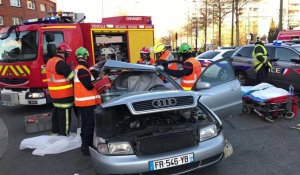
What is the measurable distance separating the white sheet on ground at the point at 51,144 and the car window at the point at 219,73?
264cm

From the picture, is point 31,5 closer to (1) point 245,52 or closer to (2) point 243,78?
(1) point 245,52

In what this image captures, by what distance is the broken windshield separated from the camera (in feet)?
29.0

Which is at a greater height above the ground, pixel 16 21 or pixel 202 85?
pixel 16 21

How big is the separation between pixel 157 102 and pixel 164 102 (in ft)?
0.30

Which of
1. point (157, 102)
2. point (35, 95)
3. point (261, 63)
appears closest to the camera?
point (157, 102)

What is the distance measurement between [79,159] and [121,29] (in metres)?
6.31

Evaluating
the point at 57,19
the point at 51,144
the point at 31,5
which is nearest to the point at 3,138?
the point at 51,144

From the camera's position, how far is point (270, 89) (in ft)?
24.4

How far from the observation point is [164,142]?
3.92m

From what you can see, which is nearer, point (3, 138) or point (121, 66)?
point (121, 66)

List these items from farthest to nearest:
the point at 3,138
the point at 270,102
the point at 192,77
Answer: the point at 3,138, the point at 270,102, the point at 192,77

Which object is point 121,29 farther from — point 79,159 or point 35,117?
point 79,159

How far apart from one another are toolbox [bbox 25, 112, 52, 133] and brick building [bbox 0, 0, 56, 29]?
3403 centimetres

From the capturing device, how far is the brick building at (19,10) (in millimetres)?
37625
